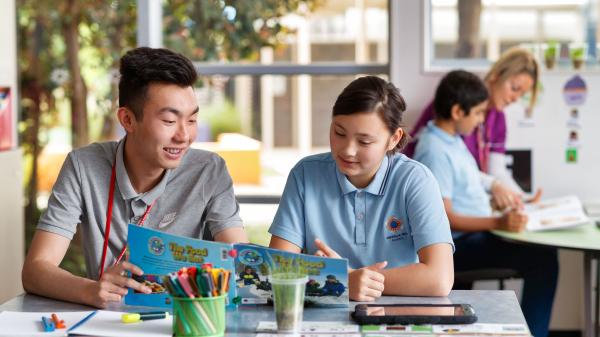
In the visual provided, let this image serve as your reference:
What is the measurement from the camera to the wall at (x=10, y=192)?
385 cm

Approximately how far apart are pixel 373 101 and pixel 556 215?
1.63m

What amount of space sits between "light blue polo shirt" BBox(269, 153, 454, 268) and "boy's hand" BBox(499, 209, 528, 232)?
1231 mm

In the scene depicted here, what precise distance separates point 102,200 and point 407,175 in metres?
0.82

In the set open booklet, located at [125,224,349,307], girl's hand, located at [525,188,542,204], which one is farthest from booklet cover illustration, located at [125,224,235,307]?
girl's hand, located at [525,188,542,204]

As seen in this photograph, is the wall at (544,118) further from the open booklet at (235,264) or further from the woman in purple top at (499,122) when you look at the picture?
the open booklet at (235,264)

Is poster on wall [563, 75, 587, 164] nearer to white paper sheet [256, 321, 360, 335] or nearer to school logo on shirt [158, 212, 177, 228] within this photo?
school logo on shirt [158, 212, 177, 228]

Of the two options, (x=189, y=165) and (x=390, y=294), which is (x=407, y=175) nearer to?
(x=390, y=294)

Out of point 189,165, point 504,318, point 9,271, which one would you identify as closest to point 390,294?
point 504,318

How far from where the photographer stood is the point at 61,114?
614 cm

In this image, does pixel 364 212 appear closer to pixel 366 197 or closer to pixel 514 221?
pixel 366 197

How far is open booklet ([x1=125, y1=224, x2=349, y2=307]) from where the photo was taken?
1.96m

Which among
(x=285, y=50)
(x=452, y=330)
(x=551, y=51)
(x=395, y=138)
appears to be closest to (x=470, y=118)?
(x=551, y=51)

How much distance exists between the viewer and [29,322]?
1.95 metres

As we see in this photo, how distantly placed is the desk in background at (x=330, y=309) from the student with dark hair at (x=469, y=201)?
1.50 m
